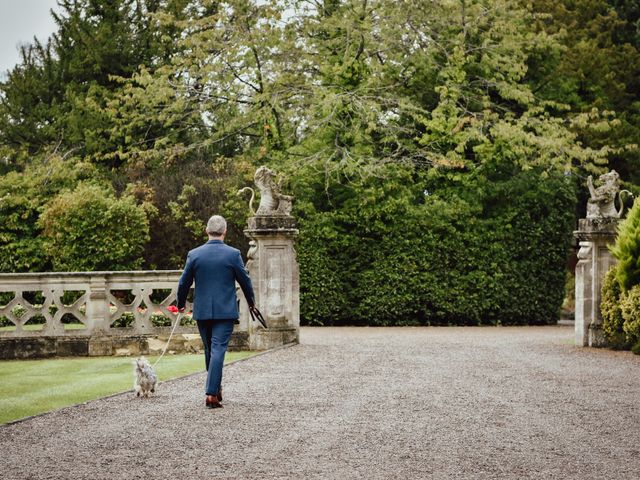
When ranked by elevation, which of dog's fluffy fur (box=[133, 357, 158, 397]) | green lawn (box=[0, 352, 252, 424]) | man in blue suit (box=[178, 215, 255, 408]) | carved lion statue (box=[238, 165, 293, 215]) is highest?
carved lion statue (box=[238, 165, 293, 215])

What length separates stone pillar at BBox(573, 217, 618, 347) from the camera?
14.8 metres

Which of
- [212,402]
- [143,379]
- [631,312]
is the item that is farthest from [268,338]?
[212,402]

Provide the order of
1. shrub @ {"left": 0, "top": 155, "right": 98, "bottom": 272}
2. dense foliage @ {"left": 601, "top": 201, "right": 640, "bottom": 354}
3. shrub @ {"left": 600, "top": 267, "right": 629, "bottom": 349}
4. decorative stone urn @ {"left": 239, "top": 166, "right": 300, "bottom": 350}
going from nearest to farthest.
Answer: dense foliage @ {"left": 601, "top": 201, "right": 640, "bottom": 354} → shrub @ {"left": 600, "top": 267, "right": 629, "bottom": 349} → decorative stone urn @ {"left": 239, "top": 166, "right": 300, "bottom": 350} → shrub @ {"left": 0, "top": 155, "right": 98, "bottom": 272}

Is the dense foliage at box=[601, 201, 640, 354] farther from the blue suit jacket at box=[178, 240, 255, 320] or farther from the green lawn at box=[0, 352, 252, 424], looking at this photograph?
the blue suit jacket at box=[178, 240, 255, 320]

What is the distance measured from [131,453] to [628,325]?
9585 millimetres

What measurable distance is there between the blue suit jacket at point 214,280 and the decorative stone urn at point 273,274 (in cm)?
611

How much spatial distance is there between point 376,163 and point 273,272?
27.5 ft

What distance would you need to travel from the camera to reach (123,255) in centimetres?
2181

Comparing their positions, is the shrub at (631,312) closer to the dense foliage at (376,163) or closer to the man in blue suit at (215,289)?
the man in blue suit at (215,289)

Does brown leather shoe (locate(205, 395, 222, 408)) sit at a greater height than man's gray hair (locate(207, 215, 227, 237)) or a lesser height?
lesser

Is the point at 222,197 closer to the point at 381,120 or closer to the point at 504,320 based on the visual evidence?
the point at 381,120

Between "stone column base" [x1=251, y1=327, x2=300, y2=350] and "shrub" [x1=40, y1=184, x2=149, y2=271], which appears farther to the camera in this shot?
"shrub" [x1=40, y1=184, x2=149, y2=271]

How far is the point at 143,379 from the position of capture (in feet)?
28.2

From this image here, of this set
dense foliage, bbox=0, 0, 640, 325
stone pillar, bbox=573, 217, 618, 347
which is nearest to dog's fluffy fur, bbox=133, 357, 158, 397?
stone pillar, bbox=573, 217, 618, 347
